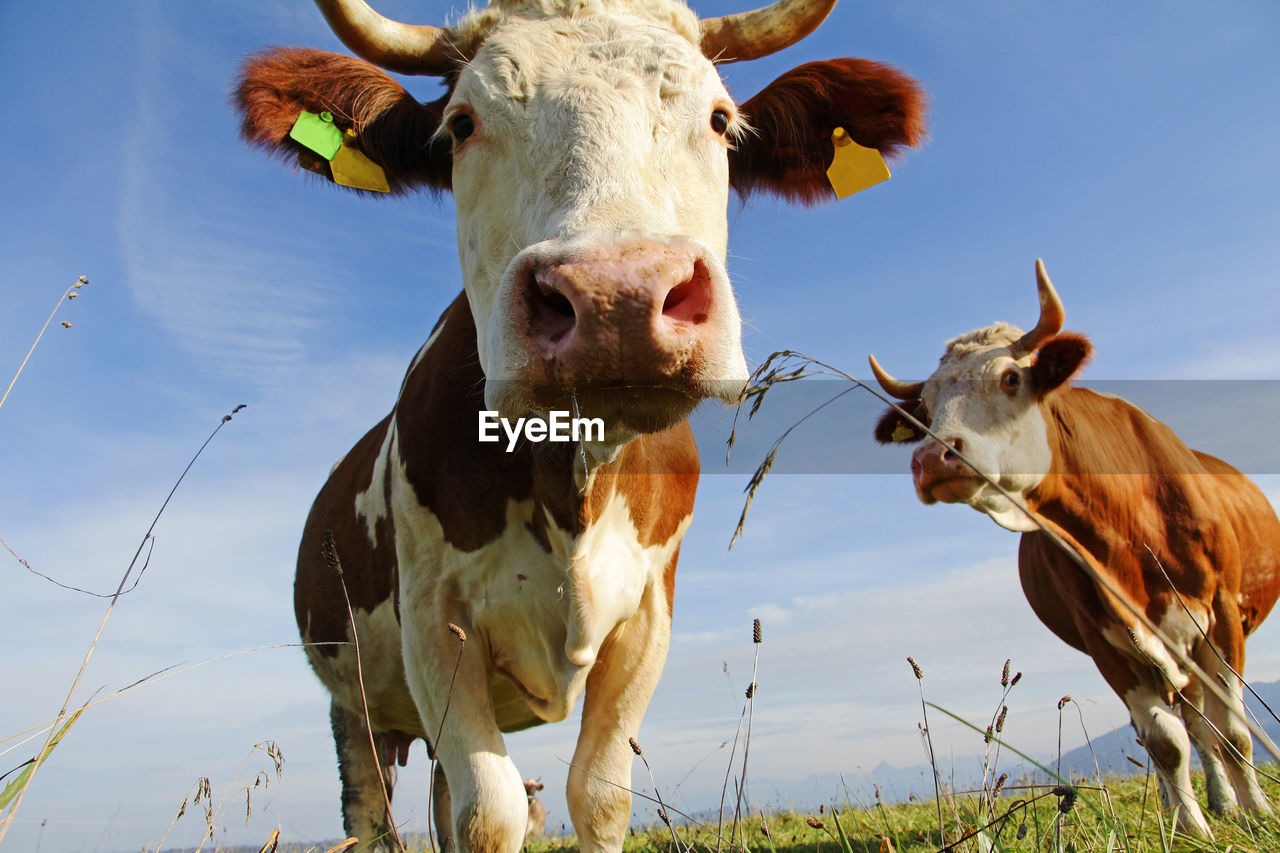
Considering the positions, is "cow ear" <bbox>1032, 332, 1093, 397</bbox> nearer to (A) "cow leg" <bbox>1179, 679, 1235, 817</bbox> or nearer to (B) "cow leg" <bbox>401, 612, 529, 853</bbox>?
(A) "cow leg" <bbox>1179, 679, 1235, 817</bbox>

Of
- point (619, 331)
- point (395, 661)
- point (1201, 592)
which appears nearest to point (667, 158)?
point (619, 331)

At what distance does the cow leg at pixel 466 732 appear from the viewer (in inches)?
115

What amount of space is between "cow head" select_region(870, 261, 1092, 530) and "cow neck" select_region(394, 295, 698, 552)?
3298 mm

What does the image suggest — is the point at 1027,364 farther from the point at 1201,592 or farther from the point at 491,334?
the point at 491,334

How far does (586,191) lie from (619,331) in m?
0.57

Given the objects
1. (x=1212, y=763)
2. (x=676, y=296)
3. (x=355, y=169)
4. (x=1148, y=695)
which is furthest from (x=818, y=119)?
(x=1212, y=763)

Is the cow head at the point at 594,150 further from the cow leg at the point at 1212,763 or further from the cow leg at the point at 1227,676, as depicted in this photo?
the cow leg at the point at 1212,763

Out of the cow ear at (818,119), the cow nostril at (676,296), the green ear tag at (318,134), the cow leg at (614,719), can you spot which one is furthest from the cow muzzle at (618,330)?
the cow ear at (818,119)

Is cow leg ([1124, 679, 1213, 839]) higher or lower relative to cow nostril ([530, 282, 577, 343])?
lower

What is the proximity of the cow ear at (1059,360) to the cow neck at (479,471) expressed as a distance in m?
4.27

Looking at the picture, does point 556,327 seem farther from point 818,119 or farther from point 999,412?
point 999,412

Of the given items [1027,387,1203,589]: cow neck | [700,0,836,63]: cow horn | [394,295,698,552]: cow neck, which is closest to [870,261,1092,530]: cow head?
[1027,387,1203,589]: cow neck

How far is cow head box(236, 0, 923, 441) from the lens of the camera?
2098 millimetres

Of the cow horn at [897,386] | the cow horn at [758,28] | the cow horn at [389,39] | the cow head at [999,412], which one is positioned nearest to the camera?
the cow horn at [389,39]
